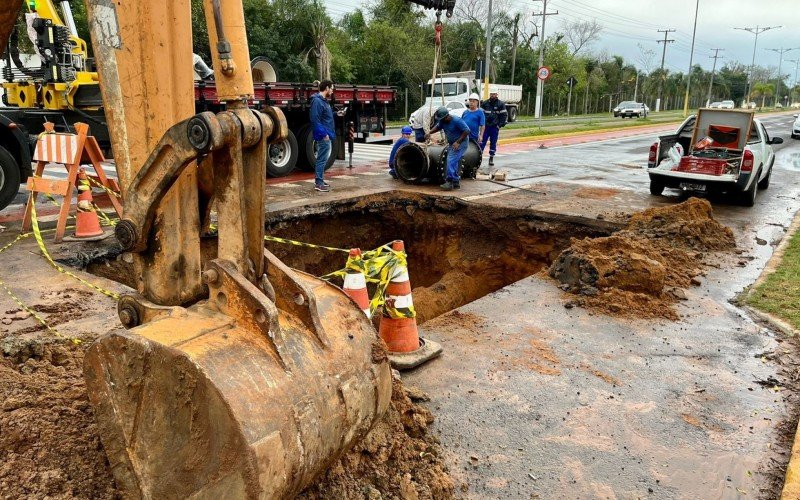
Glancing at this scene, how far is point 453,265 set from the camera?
9.91 meters

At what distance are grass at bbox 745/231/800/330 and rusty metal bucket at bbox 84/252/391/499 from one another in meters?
4.73

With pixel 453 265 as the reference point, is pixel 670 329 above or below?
above

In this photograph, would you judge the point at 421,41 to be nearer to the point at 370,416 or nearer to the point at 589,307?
the point at 589,307

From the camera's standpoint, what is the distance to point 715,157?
38.0 ft

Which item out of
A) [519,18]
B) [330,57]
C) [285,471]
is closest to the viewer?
[285,471]

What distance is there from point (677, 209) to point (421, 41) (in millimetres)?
37971

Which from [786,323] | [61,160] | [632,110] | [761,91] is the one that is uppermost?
[761,91]

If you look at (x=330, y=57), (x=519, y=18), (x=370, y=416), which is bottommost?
(x=370, y=416)

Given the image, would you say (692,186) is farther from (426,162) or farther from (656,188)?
(426,162)

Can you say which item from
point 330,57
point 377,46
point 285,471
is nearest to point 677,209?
point 285,471

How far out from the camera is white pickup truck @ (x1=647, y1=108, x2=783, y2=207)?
10.8 m

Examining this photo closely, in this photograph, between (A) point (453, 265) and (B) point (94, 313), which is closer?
(B) point (94, 313)

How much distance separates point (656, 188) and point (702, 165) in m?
Answer: 0.96

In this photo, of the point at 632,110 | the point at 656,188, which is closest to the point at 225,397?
the point at 656,188
